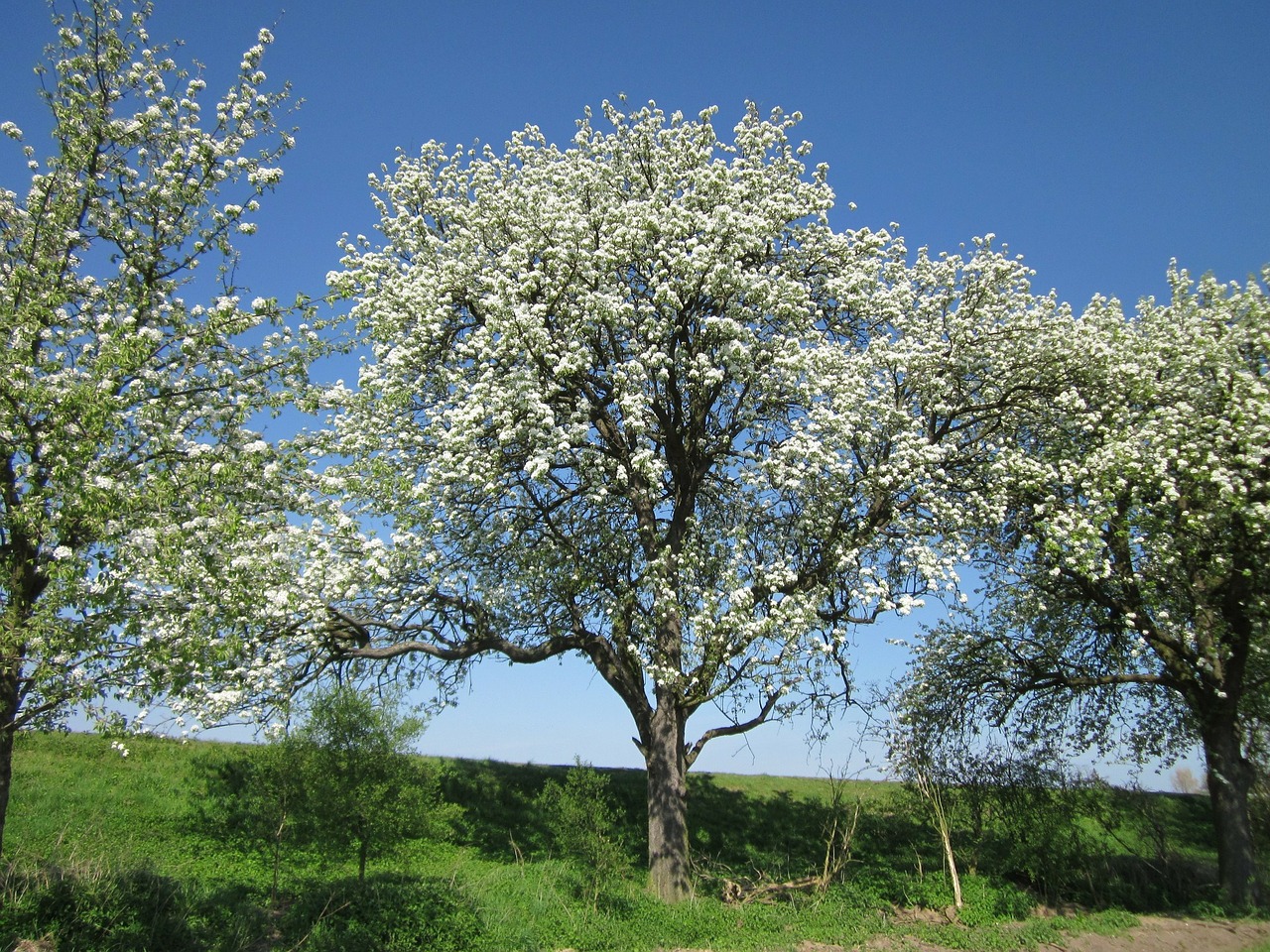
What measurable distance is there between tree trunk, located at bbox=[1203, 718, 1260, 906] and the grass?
124 centimetres

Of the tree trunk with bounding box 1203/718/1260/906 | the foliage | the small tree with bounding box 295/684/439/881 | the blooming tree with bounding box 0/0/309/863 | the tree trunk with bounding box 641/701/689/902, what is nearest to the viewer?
the blooming tree with bounding box 0/0/309/863

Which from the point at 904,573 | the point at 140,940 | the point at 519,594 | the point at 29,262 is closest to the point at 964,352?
the point at 904,573

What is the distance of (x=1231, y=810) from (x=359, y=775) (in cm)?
1942

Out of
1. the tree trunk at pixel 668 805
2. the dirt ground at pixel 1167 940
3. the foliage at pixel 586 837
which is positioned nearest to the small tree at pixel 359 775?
the foliage at pixel 586 837

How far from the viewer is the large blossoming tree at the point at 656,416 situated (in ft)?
51.9

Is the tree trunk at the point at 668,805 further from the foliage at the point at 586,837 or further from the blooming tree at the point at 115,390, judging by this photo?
the blooming tree at the point at 115,390

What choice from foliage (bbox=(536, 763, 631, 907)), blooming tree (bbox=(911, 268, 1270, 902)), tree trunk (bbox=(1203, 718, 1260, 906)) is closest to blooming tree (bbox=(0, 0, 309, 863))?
foliage (bbox=(536, 763, 631, 907))

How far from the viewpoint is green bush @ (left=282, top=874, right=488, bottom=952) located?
45.4ft

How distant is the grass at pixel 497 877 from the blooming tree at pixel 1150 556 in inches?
114

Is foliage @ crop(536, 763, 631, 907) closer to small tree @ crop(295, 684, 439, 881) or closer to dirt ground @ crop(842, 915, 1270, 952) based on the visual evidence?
small tree @ crop(295, 684, 439, 881)

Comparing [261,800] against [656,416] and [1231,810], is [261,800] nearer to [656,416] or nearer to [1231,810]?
[656,416]

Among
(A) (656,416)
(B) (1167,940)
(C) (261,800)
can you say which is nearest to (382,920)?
(C) (261,800)

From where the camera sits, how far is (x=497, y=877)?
18.3 meters

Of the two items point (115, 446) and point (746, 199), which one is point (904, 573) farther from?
point (115, 446)
